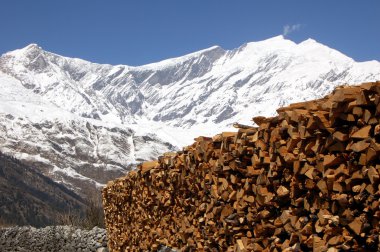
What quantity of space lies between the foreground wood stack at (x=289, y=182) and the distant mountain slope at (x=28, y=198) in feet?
346

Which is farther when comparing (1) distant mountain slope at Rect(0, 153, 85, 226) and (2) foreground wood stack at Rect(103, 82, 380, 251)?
(1) distant mountain slope at Rect(0, 153, 85, 226)

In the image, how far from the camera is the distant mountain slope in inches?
5094

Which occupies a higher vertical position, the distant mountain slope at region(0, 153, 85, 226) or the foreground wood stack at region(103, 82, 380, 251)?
the distant mountain slope at region(0, 153, 85, 226)

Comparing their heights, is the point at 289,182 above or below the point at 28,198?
below

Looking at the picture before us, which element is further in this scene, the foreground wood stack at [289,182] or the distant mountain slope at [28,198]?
the distant mountain slope at [28,198]

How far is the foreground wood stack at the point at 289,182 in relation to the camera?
338cm

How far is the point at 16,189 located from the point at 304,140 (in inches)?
6497

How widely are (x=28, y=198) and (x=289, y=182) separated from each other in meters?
158

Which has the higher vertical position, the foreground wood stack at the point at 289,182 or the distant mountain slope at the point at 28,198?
the distant mountain slope at the point at 28,198

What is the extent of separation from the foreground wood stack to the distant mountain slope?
105496 millimetres

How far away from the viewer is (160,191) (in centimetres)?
804

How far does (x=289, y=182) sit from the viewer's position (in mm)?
4293

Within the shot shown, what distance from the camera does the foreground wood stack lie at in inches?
133

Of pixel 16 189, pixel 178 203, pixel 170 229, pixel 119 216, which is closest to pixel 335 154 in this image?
pixel 178 203
